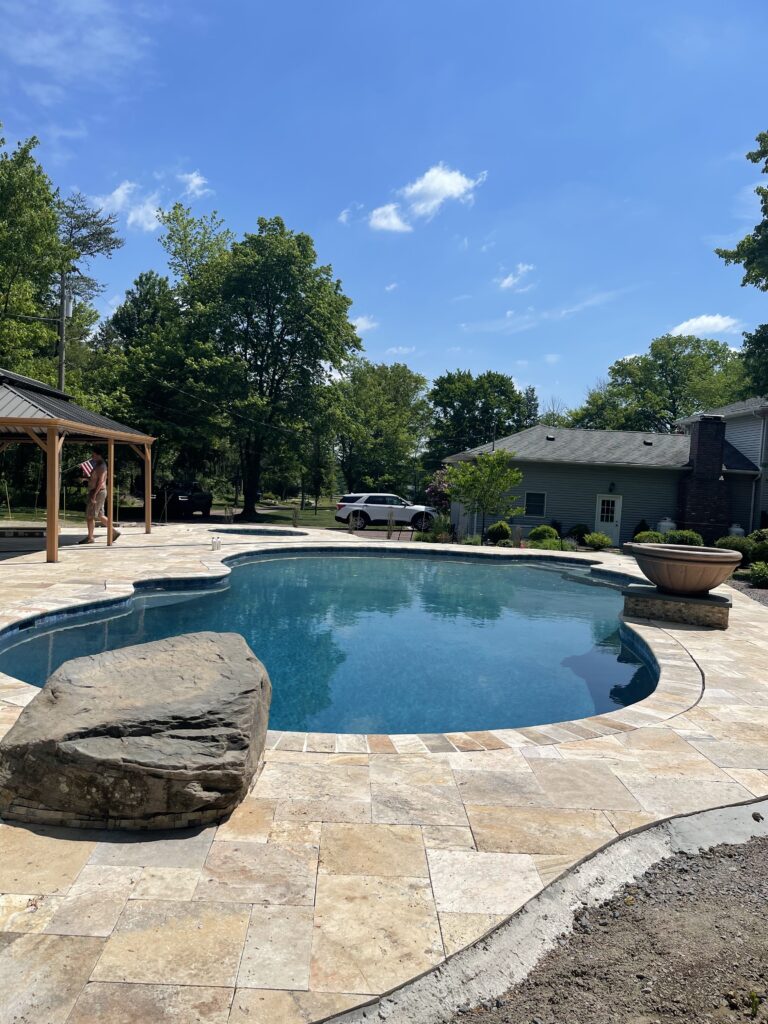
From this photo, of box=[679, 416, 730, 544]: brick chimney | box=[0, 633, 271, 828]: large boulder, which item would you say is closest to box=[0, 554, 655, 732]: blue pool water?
box=[0, 633, 271, 828]: large boulder

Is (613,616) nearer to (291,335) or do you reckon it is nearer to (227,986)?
(227,986)

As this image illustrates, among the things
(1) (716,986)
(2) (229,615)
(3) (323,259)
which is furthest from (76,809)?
(3) (323,259)

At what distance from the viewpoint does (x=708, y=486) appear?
21922mm

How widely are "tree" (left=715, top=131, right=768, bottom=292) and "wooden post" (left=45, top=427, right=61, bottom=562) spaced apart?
21.5 m

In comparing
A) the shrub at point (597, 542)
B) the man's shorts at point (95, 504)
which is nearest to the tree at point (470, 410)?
the shrub at point (597, 542)

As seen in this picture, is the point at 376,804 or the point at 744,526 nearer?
the point at 376,804

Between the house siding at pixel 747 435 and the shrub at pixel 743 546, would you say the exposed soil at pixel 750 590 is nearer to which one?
the shrub at pixel 743 546

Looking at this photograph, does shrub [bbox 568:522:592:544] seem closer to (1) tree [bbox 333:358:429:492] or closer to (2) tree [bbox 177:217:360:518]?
(2) tree [bbox 177:217:360:518]

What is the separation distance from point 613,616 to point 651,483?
14.2 meters

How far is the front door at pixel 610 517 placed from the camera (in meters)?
23.3

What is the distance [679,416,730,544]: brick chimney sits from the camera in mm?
21875

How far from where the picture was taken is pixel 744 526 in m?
22.3

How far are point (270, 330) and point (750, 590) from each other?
20.8 meters

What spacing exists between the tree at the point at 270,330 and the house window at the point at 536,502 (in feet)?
31.8
